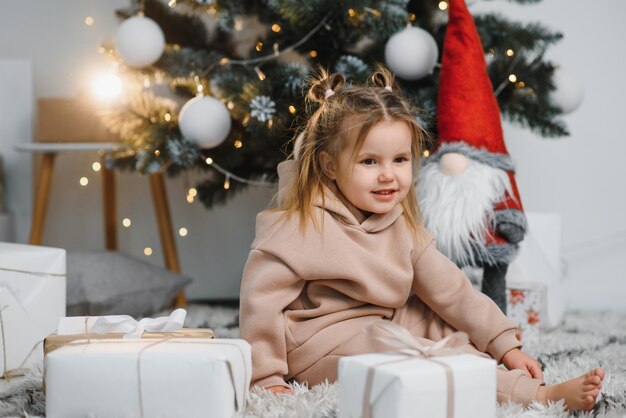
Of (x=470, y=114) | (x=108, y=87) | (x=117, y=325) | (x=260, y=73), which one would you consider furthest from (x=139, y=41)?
(x=117, y=325)

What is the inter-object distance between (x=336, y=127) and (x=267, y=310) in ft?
0.96

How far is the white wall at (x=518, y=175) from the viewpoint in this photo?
225 cm

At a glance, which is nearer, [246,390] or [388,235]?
[246,390]

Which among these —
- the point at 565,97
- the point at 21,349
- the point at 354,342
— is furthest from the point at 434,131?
the point at 21,349

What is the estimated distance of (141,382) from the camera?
0.92m

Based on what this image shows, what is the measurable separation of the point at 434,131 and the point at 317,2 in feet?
1.19

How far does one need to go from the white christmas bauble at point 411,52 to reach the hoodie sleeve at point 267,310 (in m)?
0.61

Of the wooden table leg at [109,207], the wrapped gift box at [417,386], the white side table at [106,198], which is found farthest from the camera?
the wooden table leg at [109,207]

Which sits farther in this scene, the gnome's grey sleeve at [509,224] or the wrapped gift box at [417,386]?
the gnome's grey sleeve at [509,224]

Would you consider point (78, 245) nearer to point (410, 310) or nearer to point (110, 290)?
point (110, 290)

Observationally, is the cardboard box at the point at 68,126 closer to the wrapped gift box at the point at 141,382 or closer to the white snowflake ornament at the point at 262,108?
the white snowflake ornament at the point at 262,108

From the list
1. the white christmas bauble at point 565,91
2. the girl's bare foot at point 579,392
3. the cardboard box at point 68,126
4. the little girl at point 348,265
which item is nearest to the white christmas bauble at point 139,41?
the cardboard box at point 68,126

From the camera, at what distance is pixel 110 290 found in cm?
183

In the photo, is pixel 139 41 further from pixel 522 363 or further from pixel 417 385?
pixel 417 385
